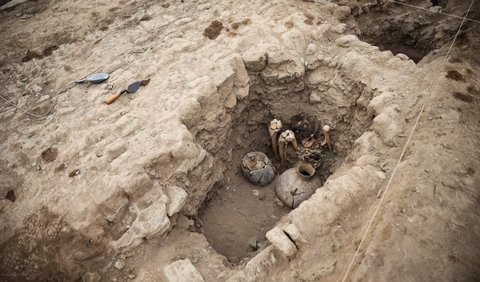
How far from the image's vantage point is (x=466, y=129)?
598cm

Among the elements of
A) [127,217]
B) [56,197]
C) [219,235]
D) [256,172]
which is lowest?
[219,235]

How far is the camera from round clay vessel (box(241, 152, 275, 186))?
843cm

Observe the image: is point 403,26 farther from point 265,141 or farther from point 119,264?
point 119,264

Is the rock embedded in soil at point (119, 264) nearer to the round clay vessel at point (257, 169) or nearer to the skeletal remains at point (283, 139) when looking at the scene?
the round clay vessel at point (257, 169)

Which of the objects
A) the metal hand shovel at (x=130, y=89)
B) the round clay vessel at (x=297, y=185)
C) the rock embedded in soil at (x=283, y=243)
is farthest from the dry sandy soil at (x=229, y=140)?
the round clay vessel at (x=297, y=185)

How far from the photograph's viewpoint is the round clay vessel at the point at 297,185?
755 centimetres

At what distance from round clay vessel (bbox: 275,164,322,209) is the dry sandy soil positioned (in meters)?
0.58

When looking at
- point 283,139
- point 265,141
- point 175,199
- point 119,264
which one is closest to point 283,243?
point 175,199

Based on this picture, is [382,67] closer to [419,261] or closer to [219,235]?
[419,261]

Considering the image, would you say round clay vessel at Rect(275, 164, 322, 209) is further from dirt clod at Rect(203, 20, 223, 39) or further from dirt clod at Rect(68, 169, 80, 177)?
dirt clod at Rect(68, 169, 80, 177)

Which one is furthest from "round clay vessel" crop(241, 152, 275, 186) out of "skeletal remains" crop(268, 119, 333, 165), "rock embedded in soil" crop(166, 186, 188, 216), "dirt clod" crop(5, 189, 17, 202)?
"dirt clod" crop(5, 189, 17, 202)

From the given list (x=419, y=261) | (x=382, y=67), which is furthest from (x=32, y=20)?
(x=419, y=261)

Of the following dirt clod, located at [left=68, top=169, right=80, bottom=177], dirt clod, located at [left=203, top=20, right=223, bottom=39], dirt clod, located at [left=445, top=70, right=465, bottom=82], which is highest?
dirt clod, located at [left=203, top=20, right=223, bottom=39]

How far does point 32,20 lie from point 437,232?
12864 mm
